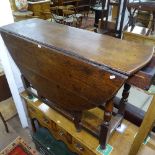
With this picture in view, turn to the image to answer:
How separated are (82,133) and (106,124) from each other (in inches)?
11.3

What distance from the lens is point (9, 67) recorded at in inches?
59.1

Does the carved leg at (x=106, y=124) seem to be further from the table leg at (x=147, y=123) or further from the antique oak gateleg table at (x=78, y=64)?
the table leg at (x=147, y=123)

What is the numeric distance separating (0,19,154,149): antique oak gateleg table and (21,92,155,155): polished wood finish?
7 cm

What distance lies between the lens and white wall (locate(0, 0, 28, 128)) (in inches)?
51.4

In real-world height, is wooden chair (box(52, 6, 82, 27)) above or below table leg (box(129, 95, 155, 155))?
below

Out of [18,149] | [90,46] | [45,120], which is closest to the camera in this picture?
[90,46]

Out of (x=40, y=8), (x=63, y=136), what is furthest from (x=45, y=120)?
(x=40, y=8)

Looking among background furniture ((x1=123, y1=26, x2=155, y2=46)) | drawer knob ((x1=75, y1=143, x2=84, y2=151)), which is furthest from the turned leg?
background furniture ((x1=123, y1=26, x2=155, y2=46))

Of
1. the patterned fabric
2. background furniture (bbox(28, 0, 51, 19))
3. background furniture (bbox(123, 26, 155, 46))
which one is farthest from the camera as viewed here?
background furniture (bbox(28, 0, 51, 19))

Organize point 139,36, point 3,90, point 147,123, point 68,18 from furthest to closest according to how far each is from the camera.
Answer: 1. point 68,18
2. point 139,36
3. point 3,90
4. point 147,123

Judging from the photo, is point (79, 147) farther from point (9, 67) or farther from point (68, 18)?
point (68, 18)

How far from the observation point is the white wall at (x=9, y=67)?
1305mm

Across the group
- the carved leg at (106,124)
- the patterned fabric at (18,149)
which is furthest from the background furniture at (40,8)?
the carved leg at (106,124)

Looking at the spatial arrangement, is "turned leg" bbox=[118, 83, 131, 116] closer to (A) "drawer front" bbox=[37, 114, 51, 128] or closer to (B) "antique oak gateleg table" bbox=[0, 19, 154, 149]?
(B) "antique oak gateleg table" bbox=[0, 19, 154, 149]
